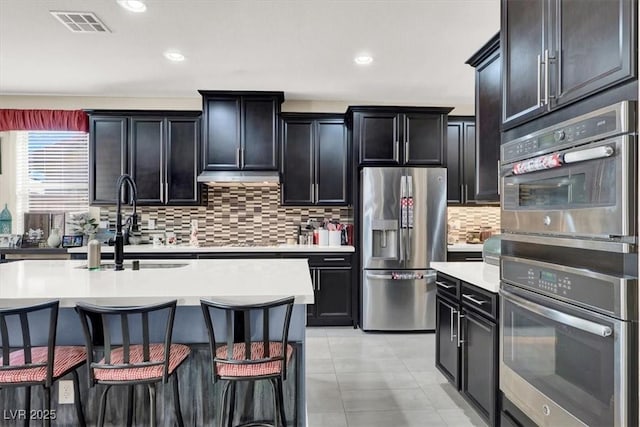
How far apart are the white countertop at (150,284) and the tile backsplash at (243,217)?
7.28 ft

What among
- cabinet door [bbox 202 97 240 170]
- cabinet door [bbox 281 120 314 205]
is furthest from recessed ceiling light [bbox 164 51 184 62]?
cabinet door [bbox 281 120 314 205]

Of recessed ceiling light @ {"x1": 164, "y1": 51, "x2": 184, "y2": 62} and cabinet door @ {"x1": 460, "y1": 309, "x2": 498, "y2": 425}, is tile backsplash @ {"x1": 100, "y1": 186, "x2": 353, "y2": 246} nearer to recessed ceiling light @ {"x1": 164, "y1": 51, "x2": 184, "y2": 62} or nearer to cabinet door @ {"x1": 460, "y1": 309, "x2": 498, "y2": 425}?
recessed ceiling light @ {"x1": 164, "y1": 51, "x2": 184, "y2": 62}

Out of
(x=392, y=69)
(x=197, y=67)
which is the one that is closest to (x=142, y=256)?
(x=197, y=67)

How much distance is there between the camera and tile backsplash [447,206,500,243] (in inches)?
195

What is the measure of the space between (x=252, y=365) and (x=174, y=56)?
2.86 m

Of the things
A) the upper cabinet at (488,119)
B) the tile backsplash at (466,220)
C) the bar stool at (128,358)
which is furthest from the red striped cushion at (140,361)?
the tile backsplash at (466,220)

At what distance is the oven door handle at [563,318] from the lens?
1189 millimetres

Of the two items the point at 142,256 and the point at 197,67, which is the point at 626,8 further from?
the point at 142,256

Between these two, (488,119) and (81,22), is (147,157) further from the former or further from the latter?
(488,119)

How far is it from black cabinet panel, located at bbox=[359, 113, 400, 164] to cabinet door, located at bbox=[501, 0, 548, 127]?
2.52m

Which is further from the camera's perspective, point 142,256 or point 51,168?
point 51,168

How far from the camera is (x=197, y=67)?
372cm

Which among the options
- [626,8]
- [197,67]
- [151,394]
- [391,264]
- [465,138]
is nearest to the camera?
[626,8]

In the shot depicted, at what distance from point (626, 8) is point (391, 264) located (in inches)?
129
